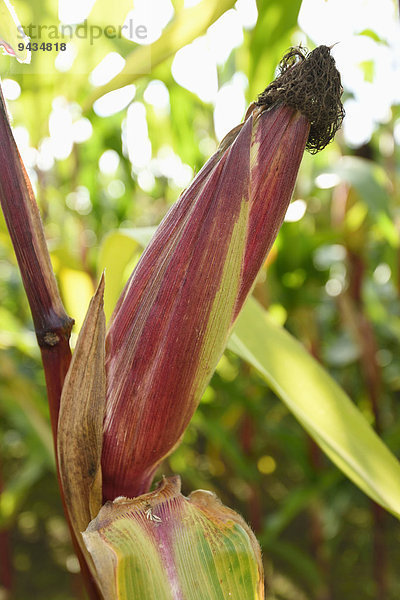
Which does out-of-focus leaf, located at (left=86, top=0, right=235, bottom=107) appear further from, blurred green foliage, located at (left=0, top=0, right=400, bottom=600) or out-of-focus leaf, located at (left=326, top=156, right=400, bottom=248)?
out-of-focus leaf, located at (left=326, top=156, right=400, bottom=248)

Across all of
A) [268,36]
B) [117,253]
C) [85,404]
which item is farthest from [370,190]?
[85,404]

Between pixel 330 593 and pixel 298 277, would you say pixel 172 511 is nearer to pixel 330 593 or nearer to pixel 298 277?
pixel 298 277

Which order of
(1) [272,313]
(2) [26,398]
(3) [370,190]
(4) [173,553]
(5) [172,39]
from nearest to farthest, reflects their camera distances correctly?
1. (4) [173,553]
2. (5) [172,39]
3. (3) [370,190]
4. (2) [26,398]
5. (1) [272,313]

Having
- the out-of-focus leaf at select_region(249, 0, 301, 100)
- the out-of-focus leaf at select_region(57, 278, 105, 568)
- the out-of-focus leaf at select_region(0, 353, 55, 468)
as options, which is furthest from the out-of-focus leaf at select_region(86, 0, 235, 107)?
the out-of-focus leaf at select_region(0, 353, 55, 468)

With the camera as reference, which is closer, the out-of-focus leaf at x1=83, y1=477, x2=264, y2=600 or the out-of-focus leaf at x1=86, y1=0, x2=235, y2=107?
the out-of-focus leaf at x1=83, y1=477, x2=264, y2=600

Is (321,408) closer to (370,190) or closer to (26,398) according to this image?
(370,190)

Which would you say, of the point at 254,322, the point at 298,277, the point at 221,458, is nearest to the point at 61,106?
the point at 298,277

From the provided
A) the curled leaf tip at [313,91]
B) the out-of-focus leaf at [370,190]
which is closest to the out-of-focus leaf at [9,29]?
the curled leaf tip at [313,91]
